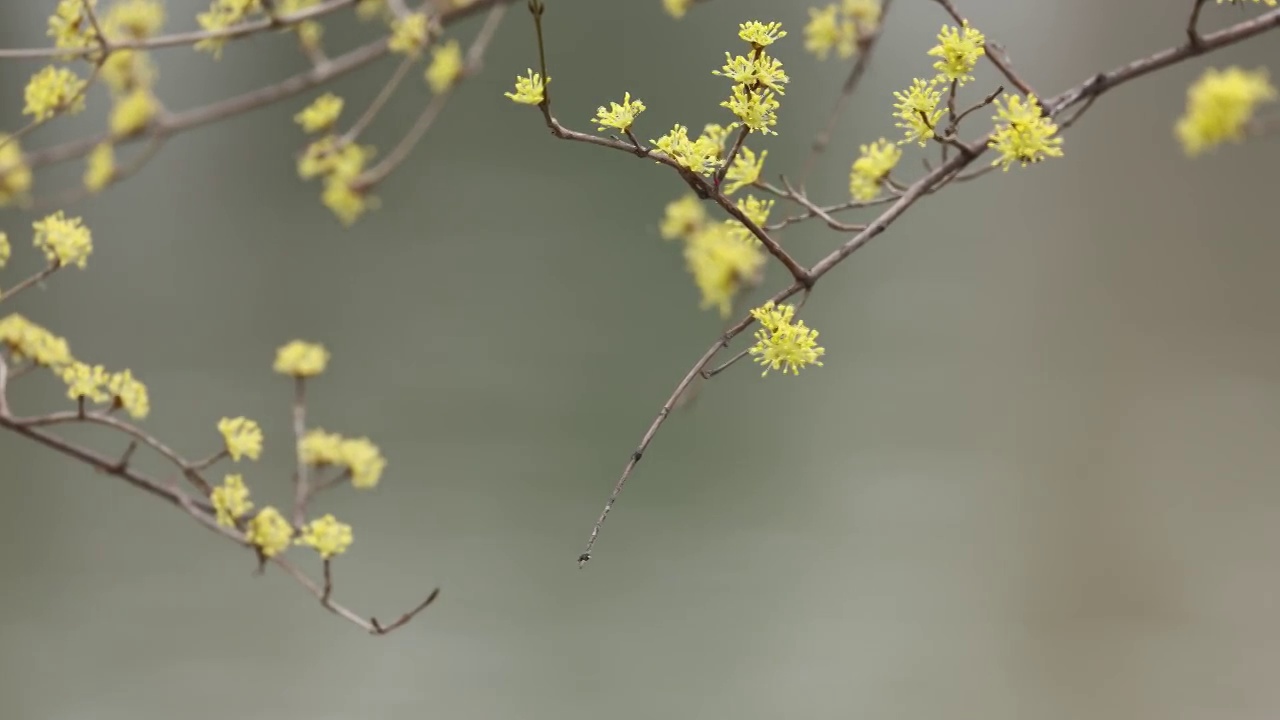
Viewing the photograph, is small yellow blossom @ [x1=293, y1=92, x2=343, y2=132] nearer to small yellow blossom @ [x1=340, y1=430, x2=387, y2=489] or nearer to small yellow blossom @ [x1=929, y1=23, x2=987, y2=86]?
small yellow blossom @ [x1=340, y1=430, x2=387, y2=489]

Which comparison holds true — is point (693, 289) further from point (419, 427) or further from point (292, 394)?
point (292, 394)

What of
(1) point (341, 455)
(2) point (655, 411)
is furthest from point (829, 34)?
(2) point (655, 411)

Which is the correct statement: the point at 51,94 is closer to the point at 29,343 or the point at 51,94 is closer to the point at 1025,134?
the point at 29,343

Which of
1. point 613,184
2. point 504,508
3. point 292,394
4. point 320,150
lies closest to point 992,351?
point 613,184

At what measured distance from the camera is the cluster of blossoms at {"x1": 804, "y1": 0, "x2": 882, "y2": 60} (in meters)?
0.53

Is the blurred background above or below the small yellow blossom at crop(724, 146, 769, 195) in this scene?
above

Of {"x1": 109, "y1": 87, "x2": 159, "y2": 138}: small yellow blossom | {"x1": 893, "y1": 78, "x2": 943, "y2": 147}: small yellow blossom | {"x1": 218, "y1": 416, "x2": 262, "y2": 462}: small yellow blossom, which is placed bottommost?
{"x1": 218, "y1": 416, "x2": 262, "y2": 462}: small yellow blossom

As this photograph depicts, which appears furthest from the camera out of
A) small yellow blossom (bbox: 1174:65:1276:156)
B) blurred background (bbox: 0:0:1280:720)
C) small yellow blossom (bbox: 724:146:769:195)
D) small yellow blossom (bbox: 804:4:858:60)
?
blurred background (bbox: 0:0:1280:720)

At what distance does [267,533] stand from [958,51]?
0.36 metres

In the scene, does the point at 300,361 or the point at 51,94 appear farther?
the point at 300,361

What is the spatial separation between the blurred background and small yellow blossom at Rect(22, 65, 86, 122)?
2.94 feet

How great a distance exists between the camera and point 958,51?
1.25 feet

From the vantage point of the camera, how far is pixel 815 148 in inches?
23.0

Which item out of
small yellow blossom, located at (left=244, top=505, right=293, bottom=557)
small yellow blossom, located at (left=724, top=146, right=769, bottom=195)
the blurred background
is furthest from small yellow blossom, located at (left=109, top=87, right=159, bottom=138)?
the blurred background
